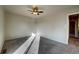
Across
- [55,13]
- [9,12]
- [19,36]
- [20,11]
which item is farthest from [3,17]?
[55,13]

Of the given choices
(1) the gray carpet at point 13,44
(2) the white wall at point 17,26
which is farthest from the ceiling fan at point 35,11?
(1) the gray carpet at point 13,44

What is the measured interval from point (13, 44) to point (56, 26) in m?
0.84

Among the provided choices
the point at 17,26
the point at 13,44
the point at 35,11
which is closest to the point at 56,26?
the point at 35,11

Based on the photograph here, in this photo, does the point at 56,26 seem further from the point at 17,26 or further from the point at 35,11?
the point at 17,26

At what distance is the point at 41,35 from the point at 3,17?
0.66 metres

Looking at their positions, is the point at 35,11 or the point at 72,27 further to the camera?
the point at 72,27

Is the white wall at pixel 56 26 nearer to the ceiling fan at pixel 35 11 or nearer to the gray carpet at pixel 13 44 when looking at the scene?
the ceiling fan at pixel 35 11

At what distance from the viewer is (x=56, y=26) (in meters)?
1.70

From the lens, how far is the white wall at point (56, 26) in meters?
1.49

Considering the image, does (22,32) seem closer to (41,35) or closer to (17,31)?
(17,31)

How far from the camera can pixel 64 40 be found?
176 centimetres

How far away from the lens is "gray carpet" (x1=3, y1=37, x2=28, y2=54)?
1203mm

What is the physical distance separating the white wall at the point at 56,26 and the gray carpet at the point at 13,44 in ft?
1.13

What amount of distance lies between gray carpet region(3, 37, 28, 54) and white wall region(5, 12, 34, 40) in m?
0.05
